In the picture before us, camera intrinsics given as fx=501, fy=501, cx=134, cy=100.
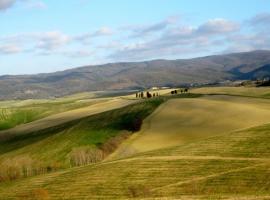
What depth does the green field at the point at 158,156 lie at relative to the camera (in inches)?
2271

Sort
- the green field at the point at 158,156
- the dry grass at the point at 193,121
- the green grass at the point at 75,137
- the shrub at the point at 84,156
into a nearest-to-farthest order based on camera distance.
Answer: the green field at the point at 158,156 < the dry grass at the point at 193,121 < the shrub at the point at 84,156 < the green grass at the point at 75,137

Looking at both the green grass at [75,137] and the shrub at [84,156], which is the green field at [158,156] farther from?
the green grass at [75,137]

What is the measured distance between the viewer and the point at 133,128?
4786 inches

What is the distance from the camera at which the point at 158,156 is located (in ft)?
241

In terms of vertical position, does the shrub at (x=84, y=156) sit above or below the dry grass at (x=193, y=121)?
below

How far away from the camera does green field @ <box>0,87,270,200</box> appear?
2271 inches

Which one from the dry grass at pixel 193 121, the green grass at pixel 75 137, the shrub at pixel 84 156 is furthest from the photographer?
the green grass at pixel 75 137

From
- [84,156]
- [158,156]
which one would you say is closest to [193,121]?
[84,156]

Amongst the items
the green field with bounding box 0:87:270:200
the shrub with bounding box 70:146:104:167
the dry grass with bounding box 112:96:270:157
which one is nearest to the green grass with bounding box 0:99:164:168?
the green field with bounding box 0:87:270:200

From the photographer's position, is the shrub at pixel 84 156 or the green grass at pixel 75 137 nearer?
the shrub at pixel 84 156

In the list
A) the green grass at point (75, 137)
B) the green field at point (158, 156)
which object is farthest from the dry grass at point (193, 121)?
the green grass at point (75, 137)

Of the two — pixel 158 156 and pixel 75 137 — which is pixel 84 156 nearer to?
pixel 75 137

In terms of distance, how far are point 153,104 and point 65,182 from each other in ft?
265

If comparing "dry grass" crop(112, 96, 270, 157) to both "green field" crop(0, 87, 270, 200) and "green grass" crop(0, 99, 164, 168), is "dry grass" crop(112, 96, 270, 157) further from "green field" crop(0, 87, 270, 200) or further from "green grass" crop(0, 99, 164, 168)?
"green grass" crop(0, 99, 164, 168)
